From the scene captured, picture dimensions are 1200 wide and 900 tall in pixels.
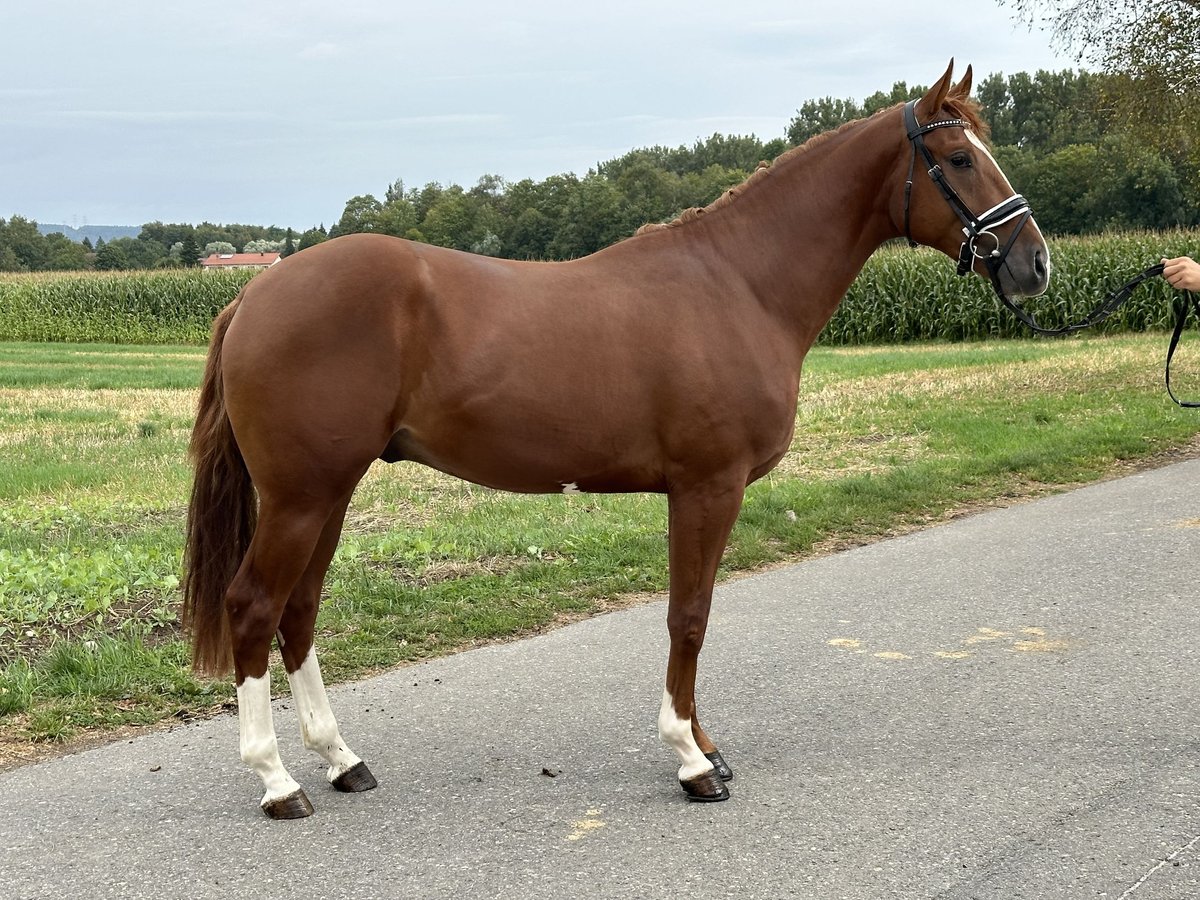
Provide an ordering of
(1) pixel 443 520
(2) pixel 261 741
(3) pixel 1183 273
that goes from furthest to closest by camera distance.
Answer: (1) pixel 443 520 → (3) pixel 1183 273 → (2) pixel 261 741

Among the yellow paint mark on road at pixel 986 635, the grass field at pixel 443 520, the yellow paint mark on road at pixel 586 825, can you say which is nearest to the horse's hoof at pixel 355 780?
the yellow paint mark on road at pixel 586 825

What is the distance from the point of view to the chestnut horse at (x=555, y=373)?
340 cm

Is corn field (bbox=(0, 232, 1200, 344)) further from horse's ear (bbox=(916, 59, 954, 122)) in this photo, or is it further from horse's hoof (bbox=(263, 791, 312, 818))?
horse's ear (bbox=(916, 59, 954, 122))

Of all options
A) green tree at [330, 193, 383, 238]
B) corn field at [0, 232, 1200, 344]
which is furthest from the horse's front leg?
green tree at [330, 193, 383, 238]

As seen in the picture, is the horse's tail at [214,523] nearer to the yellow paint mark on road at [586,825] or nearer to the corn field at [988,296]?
the yellow paint mark on road at [586,825]

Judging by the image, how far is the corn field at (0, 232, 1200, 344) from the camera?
22.4 metres

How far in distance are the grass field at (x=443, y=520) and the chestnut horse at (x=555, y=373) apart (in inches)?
43.2

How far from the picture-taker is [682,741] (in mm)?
3584

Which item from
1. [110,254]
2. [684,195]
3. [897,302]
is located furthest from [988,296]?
[110,254]

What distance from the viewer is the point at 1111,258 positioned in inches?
893

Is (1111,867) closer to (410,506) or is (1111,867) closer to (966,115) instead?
(966,115)

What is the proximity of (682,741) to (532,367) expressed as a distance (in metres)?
1.33

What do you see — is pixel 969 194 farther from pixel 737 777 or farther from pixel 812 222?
pixel 737 777

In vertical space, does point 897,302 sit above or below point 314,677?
above
